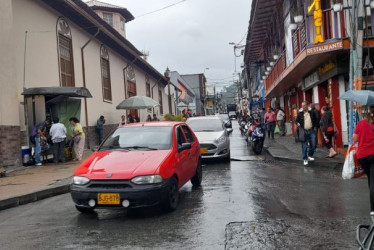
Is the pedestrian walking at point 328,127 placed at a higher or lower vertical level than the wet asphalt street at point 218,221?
higher

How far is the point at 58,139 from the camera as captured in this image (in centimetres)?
1330

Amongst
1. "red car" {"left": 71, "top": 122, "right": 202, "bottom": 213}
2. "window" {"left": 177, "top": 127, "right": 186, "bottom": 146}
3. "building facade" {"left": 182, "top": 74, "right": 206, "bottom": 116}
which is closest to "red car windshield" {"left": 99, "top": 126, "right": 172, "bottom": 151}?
"red car" {"left": 71, "top": 122, "right": 202, "bottom": 213}

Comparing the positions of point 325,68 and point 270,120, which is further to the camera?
point 270,120

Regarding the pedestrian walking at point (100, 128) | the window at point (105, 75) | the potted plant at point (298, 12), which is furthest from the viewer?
the window at point (105, 75)

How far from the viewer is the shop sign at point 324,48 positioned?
11.8m

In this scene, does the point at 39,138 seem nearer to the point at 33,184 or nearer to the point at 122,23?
the point at 33,184

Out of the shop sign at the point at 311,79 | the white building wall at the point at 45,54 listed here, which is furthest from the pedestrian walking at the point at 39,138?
the shop sign at the point at 311,79

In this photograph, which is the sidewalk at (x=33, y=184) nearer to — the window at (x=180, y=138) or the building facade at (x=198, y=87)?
the window at (x=180, y=138)

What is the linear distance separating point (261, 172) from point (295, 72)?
758 centimetres

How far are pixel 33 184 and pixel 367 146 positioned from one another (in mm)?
7131

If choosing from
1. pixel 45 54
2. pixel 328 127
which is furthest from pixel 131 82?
pixel 328 127

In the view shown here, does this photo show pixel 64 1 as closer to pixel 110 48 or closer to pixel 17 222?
pixel 110 48

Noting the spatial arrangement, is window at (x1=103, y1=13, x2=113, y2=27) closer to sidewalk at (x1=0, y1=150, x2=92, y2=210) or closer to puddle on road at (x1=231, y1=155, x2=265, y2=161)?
puddle on road at (x1=231, y1=155, x2=265, y2=161)

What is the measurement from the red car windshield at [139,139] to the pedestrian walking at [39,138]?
5964 millimetres
